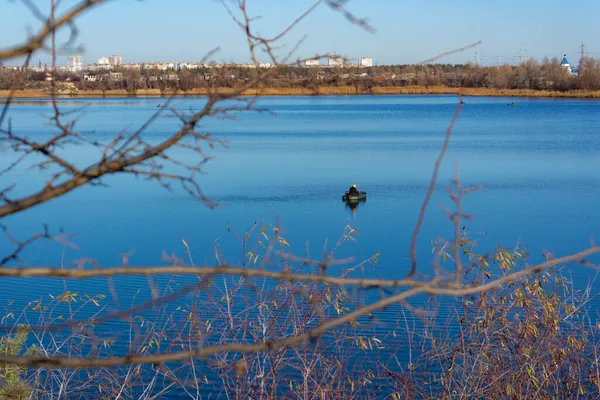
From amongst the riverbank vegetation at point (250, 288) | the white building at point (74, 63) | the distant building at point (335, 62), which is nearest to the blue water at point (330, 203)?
the riverbank vegetation at point (250, 288)

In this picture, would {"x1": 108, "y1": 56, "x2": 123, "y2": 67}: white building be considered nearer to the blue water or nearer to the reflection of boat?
the blue water

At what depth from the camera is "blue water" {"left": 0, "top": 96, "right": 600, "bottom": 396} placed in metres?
12.4

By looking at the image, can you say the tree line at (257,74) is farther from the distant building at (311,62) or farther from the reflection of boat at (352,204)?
the reflection of boat at (352,204)

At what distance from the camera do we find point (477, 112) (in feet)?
180

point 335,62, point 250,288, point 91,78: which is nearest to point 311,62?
point 335,62

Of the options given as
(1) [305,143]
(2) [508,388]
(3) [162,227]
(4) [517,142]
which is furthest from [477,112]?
(2) [508,388]

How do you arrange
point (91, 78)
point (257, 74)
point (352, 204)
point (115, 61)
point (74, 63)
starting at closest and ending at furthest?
point (257, 74)
point (74, 63)
point (91, 78)
point (115, 61)
point (352, 204)

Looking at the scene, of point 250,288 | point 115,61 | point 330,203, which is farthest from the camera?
point 330,203

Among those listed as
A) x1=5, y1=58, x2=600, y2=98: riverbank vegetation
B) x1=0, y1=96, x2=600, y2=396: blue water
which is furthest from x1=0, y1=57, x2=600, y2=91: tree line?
x1=0, y1=96, x2=600, y2=396: blue water

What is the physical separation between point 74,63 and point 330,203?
1555cm

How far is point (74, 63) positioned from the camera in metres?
1.74

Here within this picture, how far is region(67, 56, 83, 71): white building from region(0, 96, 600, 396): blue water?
2.22 m

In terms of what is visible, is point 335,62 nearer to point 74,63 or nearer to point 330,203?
point 74,63

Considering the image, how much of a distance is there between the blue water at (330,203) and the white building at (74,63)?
87.5 inches
